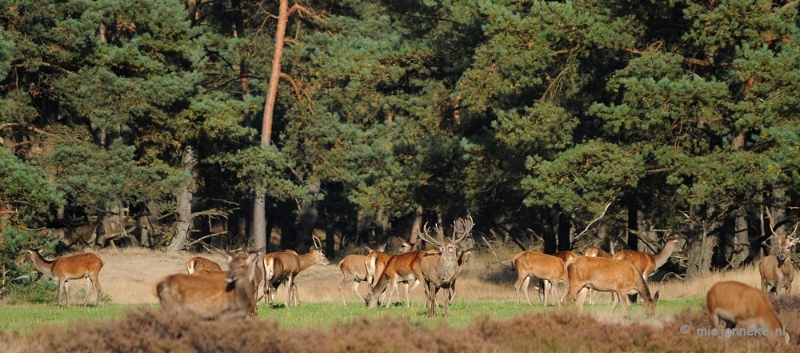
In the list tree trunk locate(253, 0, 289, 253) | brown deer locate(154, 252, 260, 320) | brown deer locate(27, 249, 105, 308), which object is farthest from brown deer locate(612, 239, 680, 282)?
tree trunk locate(253, 0, 289, 253)

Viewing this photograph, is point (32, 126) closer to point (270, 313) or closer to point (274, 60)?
point (274, 60)

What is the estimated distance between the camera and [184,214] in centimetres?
4278

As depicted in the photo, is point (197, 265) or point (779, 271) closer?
point (197, 265)

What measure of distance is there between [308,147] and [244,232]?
20373 millimetres

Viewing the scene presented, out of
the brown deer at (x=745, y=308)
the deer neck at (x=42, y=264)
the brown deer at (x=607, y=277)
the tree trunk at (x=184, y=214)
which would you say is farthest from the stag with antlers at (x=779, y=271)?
the tree trunk at (x=184, y=214)

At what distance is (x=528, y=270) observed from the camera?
24.4 m

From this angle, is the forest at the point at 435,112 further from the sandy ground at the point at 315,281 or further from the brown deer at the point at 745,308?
the brown deer at the point at 745,308

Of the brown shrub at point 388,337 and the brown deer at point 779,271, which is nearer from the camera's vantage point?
the brown shrub at point 388,337

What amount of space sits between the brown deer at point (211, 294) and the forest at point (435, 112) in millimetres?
12546

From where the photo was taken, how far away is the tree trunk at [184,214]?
130 ft

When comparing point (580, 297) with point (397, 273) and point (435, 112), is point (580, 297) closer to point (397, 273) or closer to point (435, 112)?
point (397, 273)

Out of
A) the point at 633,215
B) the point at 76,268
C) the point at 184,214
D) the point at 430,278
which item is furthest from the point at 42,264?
the point at 633,215

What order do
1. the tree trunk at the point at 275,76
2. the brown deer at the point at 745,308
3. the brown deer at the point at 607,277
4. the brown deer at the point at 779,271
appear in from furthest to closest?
the tree trunk at the point at 275,76
the brown deer at the point at 779,271
the brown deer at the point at 607,277
the brown deer at the point at 745,308

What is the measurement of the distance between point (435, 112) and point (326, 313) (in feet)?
53.0
